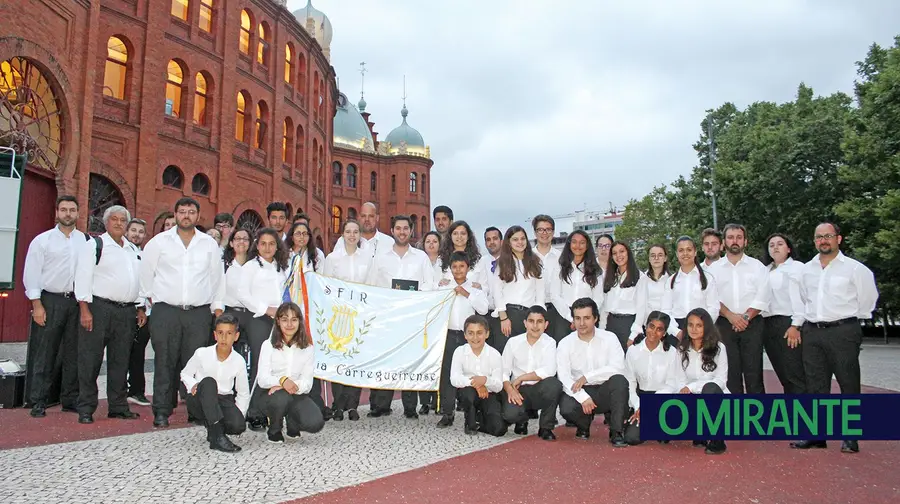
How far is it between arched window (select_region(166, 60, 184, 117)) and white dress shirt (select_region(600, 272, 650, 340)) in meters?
20.2

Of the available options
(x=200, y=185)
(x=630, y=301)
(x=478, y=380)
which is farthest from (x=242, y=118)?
(x=478, y=380)

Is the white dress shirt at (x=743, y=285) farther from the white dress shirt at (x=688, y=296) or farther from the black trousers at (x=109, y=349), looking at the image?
the black trousers at (x=109, y=349)

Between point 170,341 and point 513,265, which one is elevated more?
point 513,265

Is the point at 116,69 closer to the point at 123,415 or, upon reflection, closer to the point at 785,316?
the point at 123,415

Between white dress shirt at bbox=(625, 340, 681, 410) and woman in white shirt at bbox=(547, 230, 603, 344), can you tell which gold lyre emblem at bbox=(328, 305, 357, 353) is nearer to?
woman in white shirt at bbox=(547, 230, 603, 344)

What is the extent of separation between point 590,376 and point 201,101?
22.1 m

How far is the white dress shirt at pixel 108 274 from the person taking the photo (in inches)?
300

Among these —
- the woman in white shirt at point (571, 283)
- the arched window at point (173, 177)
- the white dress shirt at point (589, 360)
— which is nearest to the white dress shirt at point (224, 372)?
the white dress shirt at point (589, 360)

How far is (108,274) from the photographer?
7793 mm

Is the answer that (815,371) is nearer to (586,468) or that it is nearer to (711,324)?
(711,324)

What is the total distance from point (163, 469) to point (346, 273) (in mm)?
3831

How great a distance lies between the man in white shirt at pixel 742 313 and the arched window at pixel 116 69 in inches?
806

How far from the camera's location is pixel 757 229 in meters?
30.2

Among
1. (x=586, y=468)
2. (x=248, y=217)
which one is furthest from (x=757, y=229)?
(x=586, y=468)
